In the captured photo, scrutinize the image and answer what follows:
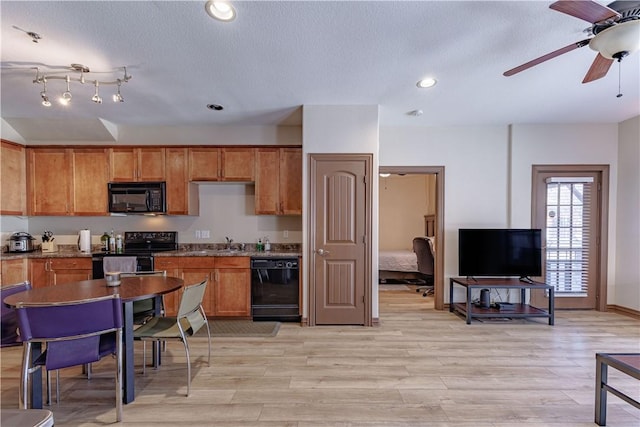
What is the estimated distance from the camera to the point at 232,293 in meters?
4.05

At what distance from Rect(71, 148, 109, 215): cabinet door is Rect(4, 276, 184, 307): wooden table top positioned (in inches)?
88.8

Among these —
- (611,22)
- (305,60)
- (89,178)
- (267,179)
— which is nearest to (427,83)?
(305,60)

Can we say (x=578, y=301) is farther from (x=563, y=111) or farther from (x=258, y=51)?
(x=258, y=51)

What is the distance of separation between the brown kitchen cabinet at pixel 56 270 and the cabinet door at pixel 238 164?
7.15ft

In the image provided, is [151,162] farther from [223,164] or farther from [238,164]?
[238,164]

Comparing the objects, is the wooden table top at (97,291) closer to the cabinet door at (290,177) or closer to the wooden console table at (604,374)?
the cabinet door at (290,177)

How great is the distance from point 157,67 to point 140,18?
0.69 metres

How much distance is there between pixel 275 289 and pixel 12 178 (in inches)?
156

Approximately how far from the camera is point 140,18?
2.24 meters

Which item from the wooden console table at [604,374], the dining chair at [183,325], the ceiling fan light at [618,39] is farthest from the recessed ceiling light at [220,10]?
the wooden console table at [604,374]

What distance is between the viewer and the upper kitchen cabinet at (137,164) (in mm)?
4395

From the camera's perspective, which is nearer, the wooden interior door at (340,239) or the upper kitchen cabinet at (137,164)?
the wooden interior door at (340,239)

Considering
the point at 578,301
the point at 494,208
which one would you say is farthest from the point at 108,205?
the point at 578,301

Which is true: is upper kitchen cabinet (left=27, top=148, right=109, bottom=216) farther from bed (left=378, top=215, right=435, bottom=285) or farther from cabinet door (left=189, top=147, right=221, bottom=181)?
bed (left=378, top=215, right=435, bottom=285)
